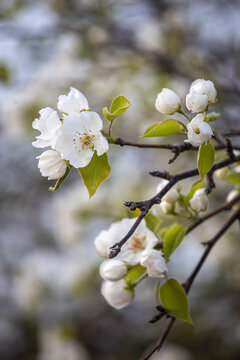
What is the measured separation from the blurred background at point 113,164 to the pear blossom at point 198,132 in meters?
1.54

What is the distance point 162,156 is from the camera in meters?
2.65

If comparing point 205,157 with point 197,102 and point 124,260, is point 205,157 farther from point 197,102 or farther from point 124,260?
point 124,260

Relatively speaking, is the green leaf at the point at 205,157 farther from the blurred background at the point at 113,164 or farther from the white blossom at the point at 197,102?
the blurred background at the point at 113,164

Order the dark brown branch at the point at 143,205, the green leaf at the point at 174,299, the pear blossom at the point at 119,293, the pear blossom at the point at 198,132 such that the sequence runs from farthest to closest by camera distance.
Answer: the pear blossom at the point at 119,293 → the green leaf at the point at 174,299 → the pear blossom at the point at 198,132 → the dark brown branch at the point at 143,205

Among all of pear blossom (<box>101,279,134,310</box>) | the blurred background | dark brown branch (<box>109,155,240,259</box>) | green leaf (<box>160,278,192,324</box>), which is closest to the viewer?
dark brown branch (<box>109,155,240,259</box>)

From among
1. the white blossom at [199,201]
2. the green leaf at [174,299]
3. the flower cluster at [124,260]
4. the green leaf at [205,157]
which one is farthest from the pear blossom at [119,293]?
the green leaf at [205,157]

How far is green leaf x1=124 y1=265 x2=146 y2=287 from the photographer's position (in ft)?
3.03

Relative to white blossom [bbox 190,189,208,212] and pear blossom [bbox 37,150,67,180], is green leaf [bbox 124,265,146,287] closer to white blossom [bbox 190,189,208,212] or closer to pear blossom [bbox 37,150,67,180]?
white blossom [bbox 190,189,208,212]

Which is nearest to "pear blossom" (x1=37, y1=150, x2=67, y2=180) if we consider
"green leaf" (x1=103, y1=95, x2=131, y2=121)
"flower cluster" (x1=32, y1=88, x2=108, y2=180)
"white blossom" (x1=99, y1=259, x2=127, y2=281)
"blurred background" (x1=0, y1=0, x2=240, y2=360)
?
"flower cluster" (x1=32, y1=88, x2=108, y2=180)

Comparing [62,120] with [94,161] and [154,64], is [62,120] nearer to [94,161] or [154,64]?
[94,161]

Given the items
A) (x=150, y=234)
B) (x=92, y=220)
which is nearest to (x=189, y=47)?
(x=92, y=220)

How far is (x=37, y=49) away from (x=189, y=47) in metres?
1.03

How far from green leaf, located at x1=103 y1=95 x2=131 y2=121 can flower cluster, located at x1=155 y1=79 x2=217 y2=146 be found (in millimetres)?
94

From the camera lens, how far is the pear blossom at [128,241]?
2.97 feet
